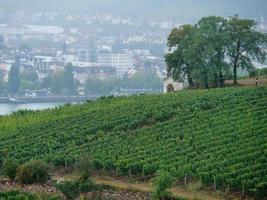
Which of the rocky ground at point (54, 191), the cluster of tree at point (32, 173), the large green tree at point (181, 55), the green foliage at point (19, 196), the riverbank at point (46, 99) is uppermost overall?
the large green tree at point (181, 55)

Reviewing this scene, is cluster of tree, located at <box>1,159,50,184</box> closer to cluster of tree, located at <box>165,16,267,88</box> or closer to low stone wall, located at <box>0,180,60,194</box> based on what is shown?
low stone wall, located at <box>0,180,60,194</box>

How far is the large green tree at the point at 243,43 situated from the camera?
1891 inches

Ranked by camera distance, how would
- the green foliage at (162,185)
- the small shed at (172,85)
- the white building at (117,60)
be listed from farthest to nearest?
the white building at (117,60) → the small shed at (172,85) → the green foliage at (162,185)

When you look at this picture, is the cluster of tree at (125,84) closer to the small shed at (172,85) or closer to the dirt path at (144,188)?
the small shed at (172,85)

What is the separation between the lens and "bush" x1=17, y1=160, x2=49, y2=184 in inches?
1061

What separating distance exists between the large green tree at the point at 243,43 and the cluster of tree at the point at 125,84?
55.5 meters

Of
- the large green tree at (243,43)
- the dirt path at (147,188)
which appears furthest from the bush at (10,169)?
the large green tree at (243,43)

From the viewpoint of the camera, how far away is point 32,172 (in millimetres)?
26922

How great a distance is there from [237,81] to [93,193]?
27.9 metres

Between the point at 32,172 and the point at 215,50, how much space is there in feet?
76.0

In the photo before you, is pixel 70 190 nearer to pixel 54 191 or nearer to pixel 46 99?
pixel 54 191

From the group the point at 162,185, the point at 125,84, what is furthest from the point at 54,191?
the point at 125,84

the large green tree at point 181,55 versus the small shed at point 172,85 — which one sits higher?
the large green tree at point 181,55

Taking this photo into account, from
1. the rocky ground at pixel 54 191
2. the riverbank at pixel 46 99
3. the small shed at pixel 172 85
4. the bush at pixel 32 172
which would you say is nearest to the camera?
the rocky ground at pixel 54 191
